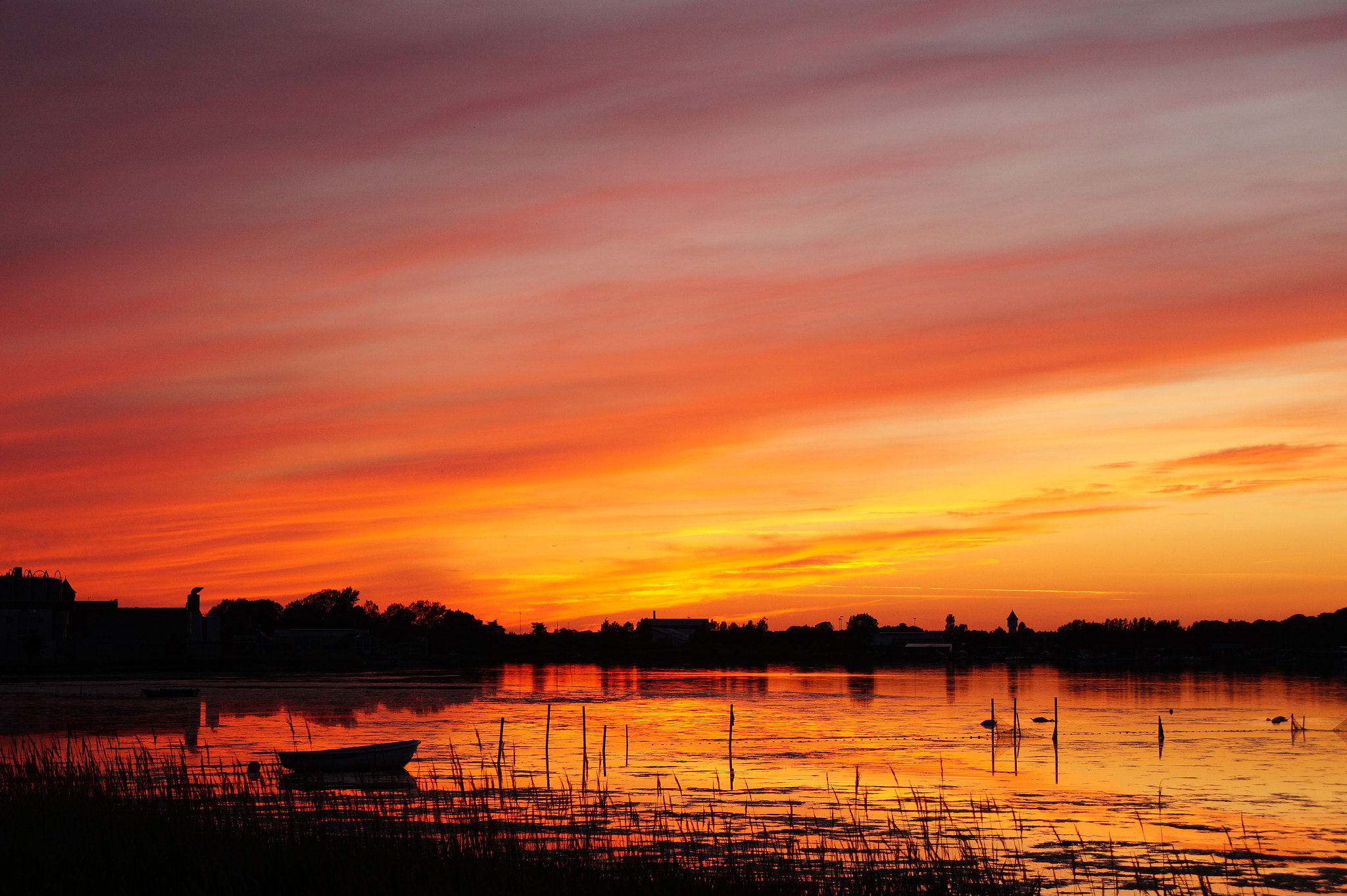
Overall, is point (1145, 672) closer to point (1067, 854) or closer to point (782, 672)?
point (782, 672)

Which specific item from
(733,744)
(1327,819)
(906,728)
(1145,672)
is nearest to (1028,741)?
(906,728)

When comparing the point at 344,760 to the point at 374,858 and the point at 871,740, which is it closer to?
the point at 374,858

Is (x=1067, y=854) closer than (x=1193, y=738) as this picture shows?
Yes

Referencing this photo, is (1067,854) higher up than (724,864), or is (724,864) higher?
(724,864)

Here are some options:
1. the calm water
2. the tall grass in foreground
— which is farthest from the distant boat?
the tall grass in foreground

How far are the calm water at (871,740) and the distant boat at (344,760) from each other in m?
2.10

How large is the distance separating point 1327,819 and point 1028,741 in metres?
33.4

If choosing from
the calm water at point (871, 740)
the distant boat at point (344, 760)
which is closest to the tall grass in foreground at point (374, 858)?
the calm water at point (871, 740)

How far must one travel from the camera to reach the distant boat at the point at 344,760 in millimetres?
46375

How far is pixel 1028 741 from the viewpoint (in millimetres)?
75750

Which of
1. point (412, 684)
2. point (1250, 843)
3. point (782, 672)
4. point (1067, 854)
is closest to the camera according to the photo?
point (1067, 854)

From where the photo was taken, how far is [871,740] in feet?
242

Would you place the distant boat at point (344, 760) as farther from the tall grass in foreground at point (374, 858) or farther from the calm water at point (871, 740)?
the tall grass in foreground at point (374, 858)

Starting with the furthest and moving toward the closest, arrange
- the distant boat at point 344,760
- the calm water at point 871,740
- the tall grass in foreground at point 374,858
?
the distant boat at point 344,760 < the calm water at point 871,740 < the tall grass in foreground at point 374,858
